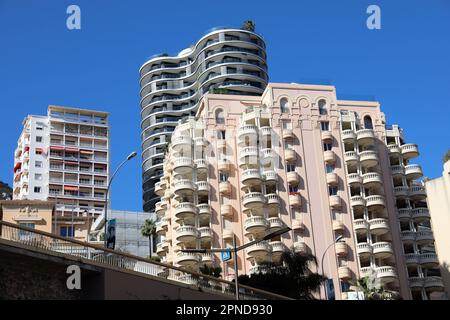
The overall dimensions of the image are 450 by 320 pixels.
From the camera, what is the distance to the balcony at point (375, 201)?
93500mm

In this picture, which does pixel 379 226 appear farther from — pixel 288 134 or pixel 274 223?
pixel 288 134

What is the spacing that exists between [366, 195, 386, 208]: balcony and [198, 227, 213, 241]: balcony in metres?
21.4

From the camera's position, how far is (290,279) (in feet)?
211

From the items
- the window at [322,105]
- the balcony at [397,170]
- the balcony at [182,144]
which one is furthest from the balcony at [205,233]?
the balcony at [397,170]

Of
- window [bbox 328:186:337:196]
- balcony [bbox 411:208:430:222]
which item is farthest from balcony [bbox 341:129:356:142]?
balcony [bbox 411:208:430:222]

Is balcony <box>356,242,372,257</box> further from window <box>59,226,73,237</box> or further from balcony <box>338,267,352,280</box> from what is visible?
window <box>59,226,73,237</box>

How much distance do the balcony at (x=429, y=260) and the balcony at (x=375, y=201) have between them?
8.45 meters

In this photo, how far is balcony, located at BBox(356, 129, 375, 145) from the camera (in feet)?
320

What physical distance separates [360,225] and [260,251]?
14417mm

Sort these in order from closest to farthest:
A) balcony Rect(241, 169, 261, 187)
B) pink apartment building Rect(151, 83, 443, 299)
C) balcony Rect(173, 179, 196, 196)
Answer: pink apartment building Rect(151, 83, 443, 299), balcony Rect(241, 169, 261, 187), balcony Rect(173, 179, 196, 196)

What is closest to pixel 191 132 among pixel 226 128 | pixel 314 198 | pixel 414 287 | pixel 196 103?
pixel 226 128

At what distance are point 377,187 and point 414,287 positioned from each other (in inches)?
554

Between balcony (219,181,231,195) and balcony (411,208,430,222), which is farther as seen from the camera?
balcony (411,208,430,222)
